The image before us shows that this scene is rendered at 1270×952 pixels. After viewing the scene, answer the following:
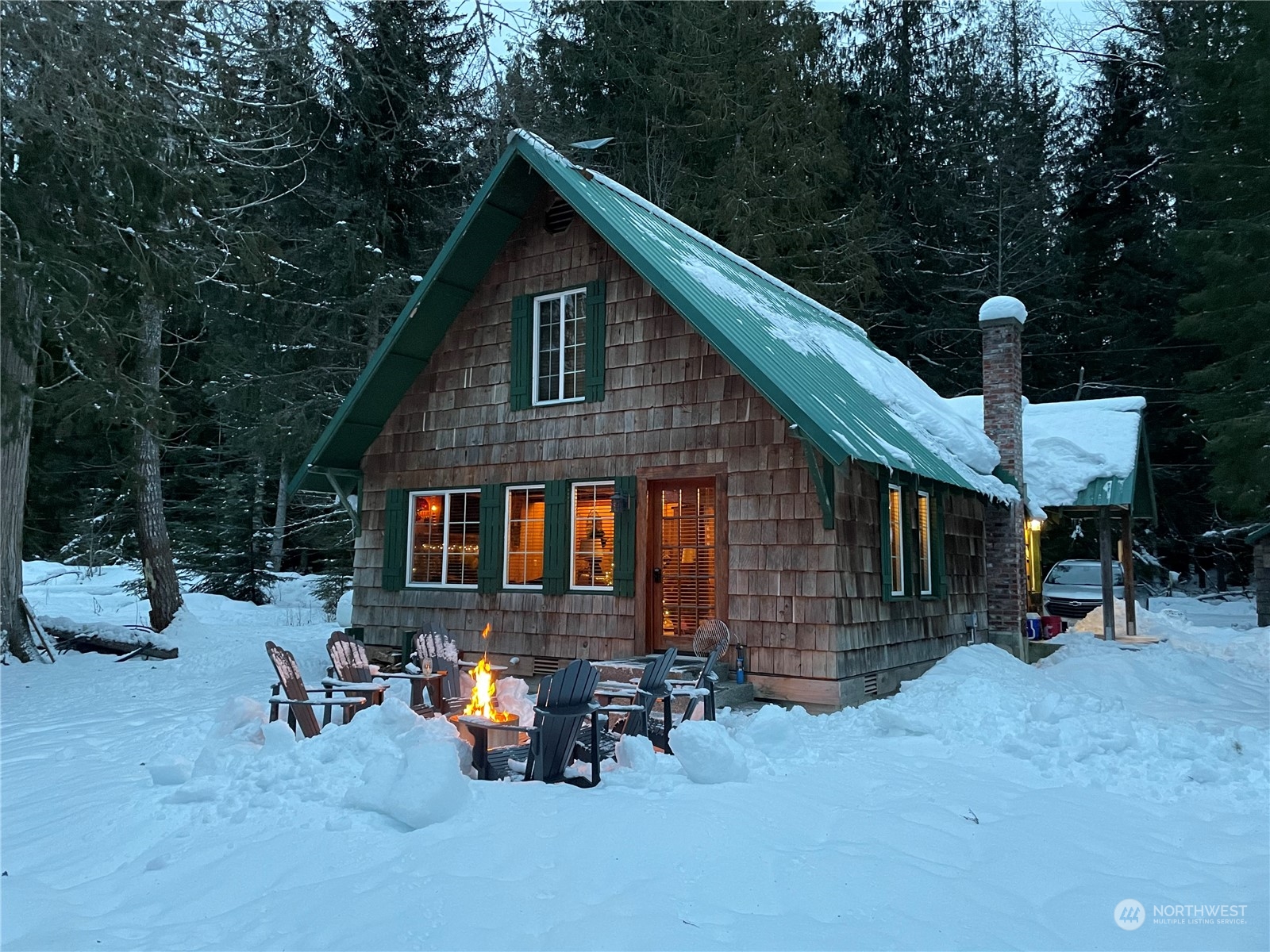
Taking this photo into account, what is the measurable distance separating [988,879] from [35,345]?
28.9ft

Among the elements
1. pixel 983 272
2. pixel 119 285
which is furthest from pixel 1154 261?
pixel 119 285

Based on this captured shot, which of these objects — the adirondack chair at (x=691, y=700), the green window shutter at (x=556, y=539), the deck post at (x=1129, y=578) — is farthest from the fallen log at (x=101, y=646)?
the deck post at (x=1129, y=578)

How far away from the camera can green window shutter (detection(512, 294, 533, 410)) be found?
11336 mm

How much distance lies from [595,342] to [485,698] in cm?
500

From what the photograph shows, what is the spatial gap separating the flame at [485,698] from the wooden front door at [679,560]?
322 centimetres

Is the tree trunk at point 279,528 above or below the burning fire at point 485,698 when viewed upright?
above

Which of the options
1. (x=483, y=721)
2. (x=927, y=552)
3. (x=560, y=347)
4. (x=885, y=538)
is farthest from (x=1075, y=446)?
(x=483, y=721)

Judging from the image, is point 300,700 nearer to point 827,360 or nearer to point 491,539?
point 491,539

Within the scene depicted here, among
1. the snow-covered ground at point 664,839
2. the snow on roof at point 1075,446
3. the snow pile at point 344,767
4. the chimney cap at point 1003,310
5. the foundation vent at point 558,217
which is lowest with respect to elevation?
the snow-covered ground at point 664,839

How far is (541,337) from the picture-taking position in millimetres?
11469

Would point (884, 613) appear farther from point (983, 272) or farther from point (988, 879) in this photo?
point (983, 272)

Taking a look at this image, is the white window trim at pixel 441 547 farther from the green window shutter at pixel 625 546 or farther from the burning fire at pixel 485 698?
the burning fire at pixel 485 698

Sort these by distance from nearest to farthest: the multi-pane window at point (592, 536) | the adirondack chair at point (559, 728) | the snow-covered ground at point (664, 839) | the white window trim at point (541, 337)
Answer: the snow-covered ground at point (664, 839), the adirondack chair at point (559, 728), the multi-pane window at point (592, 536), the white window trim at point (541, 337)

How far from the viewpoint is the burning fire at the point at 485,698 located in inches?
273
